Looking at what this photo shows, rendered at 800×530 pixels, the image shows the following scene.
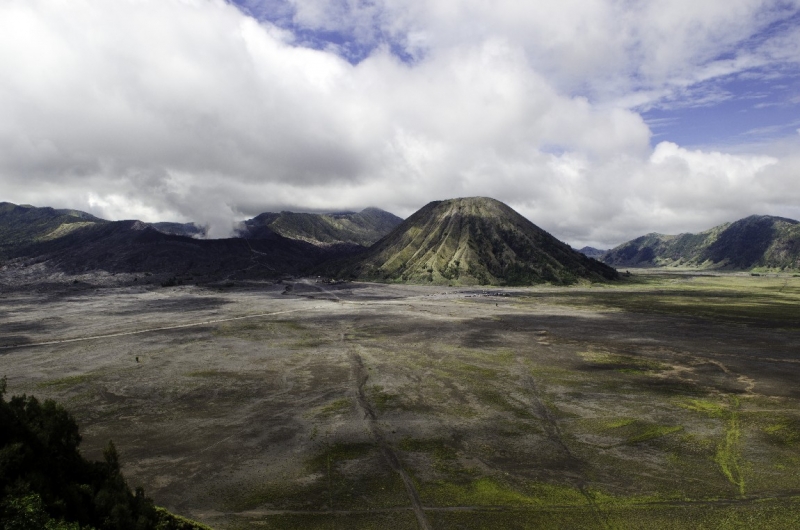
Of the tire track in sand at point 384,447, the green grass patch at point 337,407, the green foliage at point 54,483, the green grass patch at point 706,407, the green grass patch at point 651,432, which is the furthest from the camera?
the green grass patch at point 337,407

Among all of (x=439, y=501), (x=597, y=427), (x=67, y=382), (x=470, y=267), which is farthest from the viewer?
(x=470, y=267)

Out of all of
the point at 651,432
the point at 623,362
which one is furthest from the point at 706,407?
→ the point at 623,362

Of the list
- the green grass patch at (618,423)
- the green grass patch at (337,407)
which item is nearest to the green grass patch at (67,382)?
the green grass patch at (337,407)

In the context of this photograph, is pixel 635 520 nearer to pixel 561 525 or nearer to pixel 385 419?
pixel 561 525

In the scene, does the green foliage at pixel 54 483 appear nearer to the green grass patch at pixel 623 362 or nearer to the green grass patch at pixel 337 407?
the green grass patch at pixel 337 407

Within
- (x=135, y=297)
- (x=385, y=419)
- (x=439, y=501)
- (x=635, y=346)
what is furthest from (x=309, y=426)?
(x=135, y=297)

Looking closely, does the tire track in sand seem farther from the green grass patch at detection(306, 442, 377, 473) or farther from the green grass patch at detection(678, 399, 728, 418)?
the green grass patch at detection(678, 399, 728, 418)

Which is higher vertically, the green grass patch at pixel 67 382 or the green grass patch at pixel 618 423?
the green grass patch at pixel 67 382

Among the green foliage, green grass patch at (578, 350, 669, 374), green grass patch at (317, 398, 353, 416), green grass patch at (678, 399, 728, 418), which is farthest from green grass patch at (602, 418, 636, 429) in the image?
the green foliage
